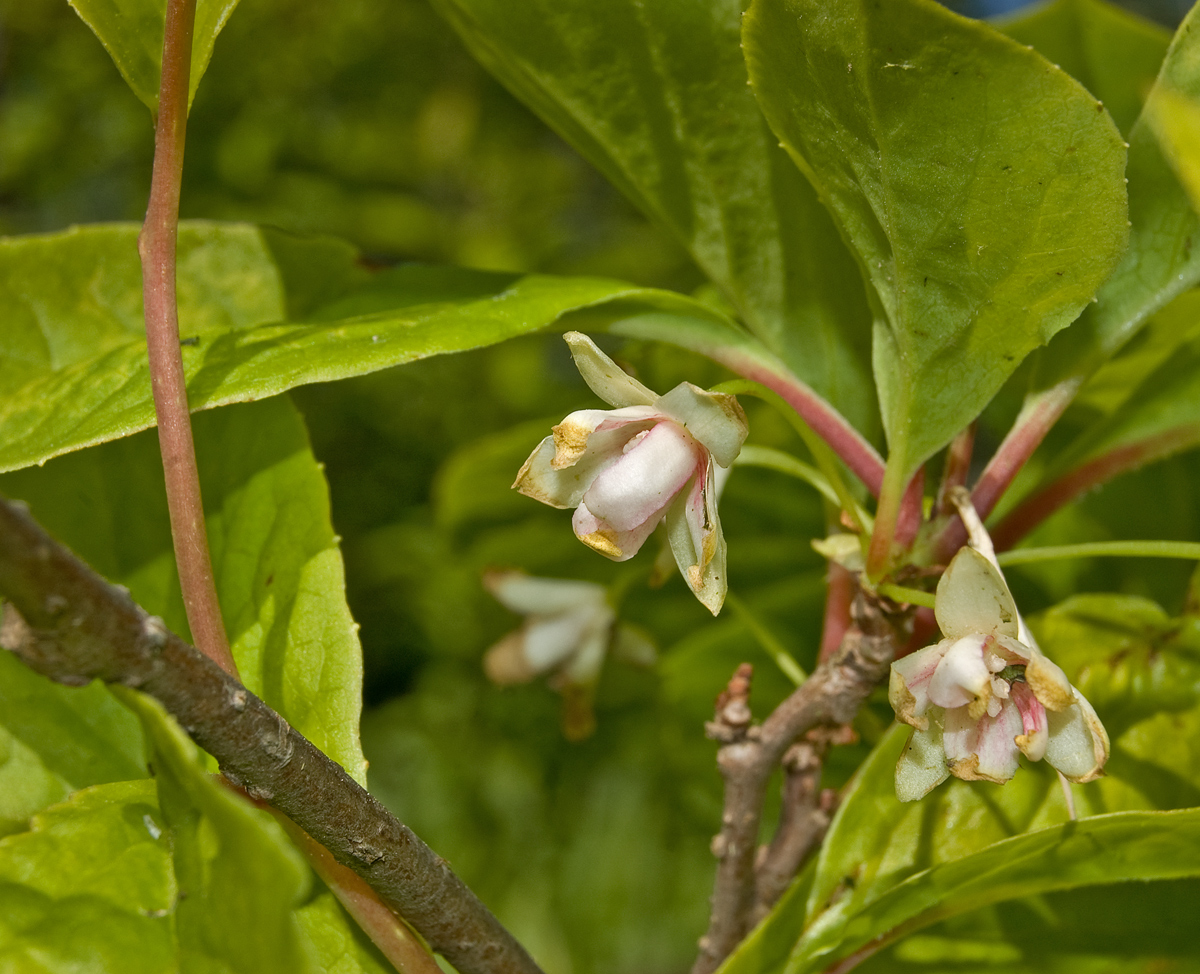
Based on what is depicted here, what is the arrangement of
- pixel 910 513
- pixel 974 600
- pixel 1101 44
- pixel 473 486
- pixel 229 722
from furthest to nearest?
pixel 473 486 → pixel 1101 44 → pixel 910 513 → pixel 974 600 → pixel 229 722

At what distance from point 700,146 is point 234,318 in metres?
0.32

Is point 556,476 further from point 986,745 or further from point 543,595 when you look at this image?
point 543,595

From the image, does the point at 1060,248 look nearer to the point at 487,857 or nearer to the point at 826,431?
the point at 826,431

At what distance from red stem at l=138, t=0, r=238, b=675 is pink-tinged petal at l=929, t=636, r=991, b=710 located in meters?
0.32

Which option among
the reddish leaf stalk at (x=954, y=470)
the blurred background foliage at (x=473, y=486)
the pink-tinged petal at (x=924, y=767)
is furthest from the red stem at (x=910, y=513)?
the blurred background foliage at (x=473, y=486)

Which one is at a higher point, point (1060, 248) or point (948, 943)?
point (1060, 248)

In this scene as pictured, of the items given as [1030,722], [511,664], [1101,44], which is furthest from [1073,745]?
[1101,44]

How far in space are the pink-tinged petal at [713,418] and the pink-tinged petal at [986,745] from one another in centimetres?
17

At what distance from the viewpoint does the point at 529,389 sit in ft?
5.75

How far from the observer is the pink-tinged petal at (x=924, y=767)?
1.73 ft

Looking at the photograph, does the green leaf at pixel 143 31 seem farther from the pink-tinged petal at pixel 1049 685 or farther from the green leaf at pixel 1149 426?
the green leaf at pixel 1149 426

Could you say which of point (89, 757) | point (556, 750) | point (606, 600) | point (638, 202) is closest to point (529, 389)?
point (556, 750)

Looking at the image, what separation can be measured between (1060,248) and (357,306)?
40 centimetres

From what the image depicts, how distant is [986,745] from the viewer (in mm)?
517
